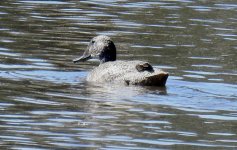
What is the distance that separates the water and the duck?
15 centimetres

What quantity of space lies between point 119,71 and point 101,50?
154cm

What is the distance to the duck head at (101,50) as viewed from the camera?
16.3m

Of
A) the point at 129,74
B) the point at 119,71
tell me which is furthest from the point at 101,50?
the point at 129,74

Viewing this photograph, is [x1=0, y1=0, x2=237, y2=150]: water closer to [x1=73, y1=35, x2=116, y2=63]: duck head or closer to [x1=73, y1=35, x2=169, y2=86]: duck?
[x1=73, y1=35, x2=169, y2=86]: duck

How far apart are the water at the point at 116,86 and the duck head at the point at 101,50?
0.90ft

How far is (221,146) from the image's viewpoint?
1055 centimetres

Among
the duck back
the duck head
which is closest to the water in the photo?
the duck back

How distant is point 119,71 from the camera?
14.9 meters

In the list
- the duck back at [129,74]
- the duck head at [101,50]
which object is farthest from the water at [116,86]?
the duck head at [101,50]

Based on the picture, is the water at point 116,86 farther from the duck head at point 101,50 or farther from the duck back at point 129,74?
the duck head at point 101,50

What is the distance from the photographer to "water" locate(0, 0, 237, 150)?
1102 centimetres

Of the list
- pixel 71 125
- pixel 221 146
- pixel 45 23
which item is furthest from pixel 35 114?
pixel 45 23

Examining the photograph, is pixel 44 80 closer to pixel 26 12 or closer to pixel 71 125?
pixel 71 125

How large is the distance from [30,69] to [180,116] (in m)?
3.95
